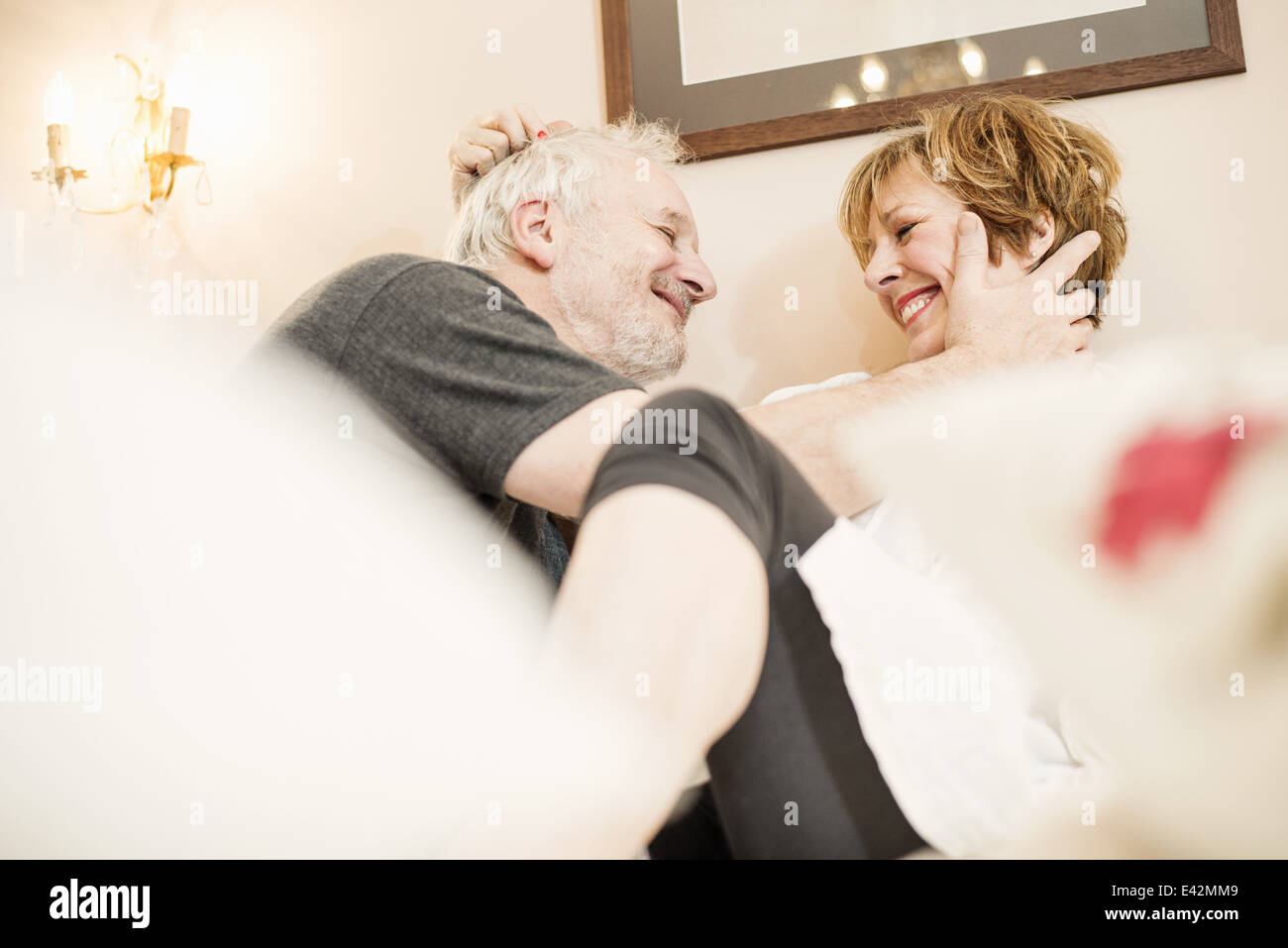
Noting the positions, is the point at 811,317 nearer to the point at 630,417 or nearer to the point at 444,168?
the point at 444,168

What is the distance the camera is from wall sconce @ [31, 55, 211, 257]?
148cm

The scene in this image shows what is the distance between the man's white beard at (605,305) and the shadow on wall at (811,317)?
0.62 feet

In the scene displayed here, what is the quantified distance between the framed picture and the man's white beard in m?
0.27

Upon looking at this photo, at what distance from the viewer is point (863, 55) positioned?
131 cm

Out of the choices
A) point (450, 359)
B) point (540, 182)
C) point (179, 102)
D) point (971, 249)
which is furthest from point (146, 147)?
point (971, 249)

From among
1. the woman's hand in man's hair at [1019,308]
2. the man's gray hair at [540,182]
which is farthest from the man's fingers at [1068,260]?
→ the man's gray hair at [540,182]

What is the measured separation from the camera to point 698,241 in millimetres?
1377

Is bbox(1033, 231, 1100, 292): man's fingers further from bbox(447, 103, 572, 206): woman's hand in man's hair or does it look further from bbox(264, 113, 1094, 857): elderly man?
bbox(447, 103, 572, 206): woman's hand in man's hair

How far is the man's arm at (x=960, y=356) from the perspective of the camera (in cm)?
94

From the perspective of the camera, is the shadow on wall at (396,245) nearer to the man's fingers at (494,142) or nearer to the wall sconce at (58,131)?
the man's fingers at (494,142)

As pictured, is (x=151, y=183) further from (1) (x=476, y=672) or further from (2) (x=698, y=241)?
(1) (x=476, y=672)

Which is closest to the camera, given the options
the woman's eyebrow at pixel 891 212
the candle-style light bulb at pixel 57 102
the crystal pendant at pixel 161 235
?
the woman's eyebrow at pixel 891 212

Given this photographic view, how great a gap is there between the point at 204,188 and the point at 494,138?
1.91 ft

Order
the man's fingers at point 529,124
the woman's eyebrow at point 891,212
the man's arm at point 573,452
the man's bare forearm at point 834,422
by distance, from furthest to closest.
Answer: the man's fingers at point 529,124 < the woman's eyebrow at point 891,212 < the man's bare forearm at point 834,422 < the man's arm at point 573,452
